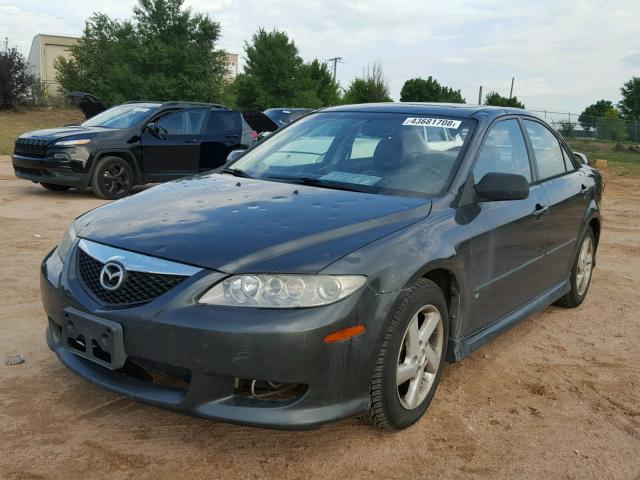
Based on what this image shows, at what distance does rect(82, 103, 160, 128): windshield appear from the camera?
10.7 meters

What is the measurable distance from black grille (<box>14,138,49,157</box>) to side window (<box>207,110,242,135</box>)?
2.88 meters

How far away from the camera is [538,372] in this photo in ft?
13.1

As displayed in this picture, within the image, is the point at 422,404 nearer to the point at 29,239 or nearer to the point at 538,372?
the point at 538,372

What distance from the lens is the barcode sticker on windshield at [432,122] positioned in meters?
3.93

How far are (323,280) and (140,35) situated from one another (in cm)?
3289

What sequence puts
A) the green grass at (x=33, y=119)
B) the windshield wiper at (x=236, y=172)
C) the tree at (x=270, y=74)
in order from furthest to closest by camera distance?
1. the tree at (x=270, y=74)
2. the green grass at (x=33, y=119)
3. the windshield wiper at (x=236, y=172)

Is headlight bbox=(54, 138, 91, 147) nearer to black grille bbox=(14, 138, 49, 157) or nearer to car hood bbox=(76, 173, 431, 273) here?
black grille bbox=(14, 138, 49, 157)

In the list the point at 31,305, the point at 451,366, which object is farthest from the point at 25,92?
the point at 451,366

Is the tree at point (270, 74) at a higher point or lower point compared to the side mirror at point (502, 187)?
higher

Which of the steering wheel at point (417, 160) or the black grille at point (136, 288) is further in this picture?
the steering wheel at point (417, 160)

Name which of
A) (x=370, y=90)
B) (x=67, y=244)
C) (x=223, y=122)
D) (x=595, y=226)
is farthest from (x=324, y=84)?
(x=67, y=244)

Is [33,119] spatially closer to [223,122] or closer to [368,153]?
[223,122]

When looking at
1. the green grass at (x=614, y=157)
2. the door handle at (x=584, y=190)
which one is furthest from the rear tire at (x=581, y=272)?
the green grass at (x=614, y=157)

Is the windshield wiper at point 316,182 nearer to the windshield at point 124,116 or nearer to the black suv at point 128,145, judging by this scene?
the black suv at point 128,145
